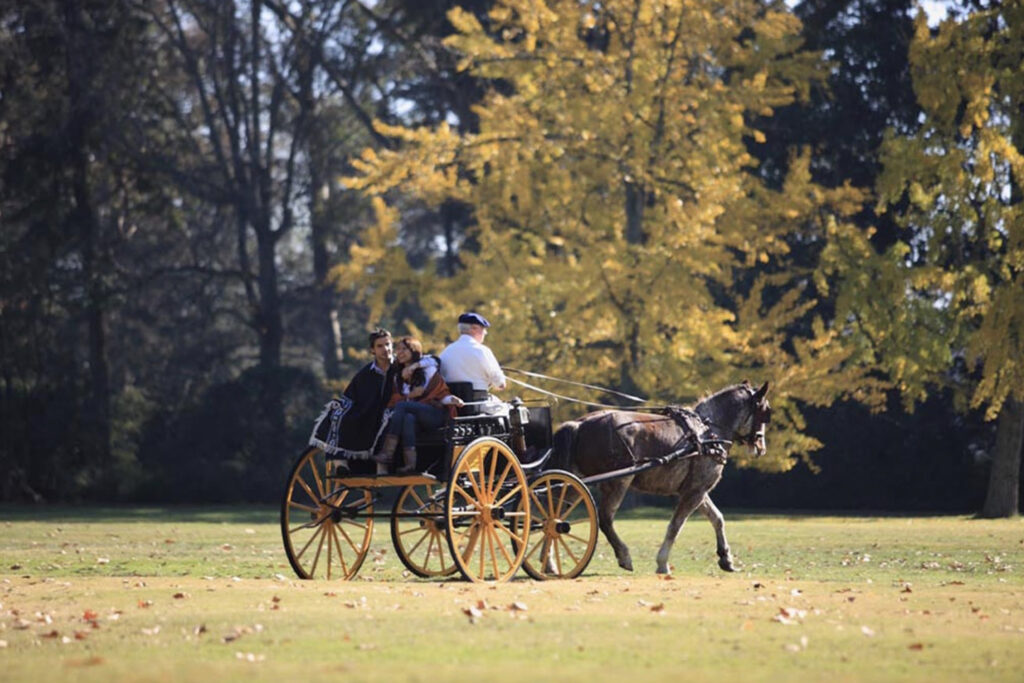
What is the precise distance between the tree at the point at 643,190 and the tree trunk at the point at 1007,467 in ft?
8.30

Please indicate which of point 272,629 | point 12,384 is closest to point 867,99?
point 12,384

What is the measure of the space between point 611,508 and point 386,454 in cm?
313

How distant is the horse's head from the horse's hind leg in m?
1.37

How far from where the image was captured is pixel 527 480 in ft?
49.2

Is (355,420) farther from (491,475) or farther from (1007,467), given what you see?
(1007,467)

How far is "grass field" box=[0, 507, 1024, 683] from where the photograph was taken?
8.89 metres

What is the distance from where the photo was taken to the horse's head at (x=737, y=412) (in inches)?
682

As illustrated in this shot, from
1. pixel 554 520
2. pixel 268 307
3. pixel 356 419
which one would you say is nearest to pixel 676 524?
pixel 554 520

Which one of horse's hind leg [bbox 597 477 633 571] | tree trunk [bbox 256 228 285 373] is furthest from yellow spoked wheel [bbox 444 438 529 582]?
tree trunk [bbox 256 228 285 373]

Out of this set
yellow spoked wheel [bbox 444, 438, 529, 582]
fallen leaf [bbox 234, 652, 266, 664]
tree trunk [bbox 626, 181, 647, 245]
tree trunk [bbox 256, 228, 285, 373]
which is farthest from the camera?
tree trunk [bbox 256, 228, 285, 373]

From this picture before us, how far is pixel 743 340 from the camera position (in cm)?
3014

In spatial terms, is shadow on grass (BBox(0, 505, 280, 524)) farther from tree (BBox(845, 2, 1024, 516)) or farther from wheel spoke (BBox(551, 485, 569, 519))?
wheel spoke (BBox(551, 485, 569, 519))

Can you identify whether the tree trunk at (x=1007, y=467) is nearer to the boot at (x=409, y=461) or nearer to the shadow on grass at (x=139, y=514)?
the shadow on grass at (x=139, y=514)

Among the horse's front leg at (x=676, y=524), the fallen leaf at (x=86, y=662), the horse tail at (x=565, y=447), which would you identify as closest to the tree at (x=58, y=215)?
the horse tail at (x=565, y=447)
